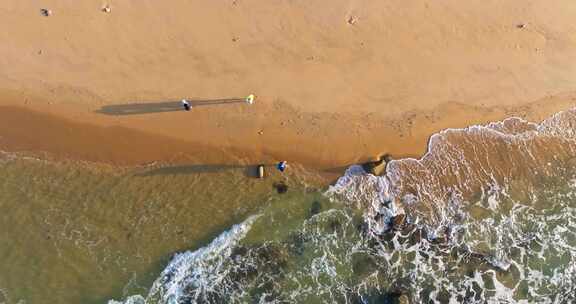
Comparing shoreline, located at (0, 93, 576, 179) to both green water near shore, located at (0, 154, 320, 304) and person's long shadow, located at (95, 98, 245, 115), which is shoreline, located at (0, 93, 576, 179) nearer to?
person's long shadow, located at (95, 98, 245, 115)

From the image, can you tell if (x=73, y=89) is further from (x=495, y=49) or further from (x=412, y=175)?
(x=495, y=49)

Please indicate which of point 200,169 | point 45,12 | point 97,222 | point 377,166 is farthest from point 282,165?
point 45,12

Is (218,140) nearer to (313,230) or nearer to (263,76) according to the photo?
(263,76)

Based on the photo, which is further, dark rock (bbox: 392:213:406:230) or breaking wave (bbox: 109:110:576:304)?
dark rock (bbox: 392:213:406:230)

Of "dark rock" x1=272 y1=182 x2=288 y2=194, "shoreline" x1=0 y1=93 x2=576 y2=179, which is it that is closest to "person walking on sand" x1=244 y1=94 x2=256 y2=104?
"shoreline" x1=0 y1=93 x2=576 y2=179

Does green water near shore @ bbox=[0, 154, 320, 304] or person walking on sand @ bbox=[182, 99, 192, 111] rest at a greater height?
person walking on sand @ bbox=[182, 99, 192, 111]

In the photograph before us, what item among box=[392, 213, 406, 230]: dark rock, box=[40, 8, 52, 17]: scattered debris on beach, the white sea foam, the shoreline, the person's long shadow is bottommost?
the white sea foam
